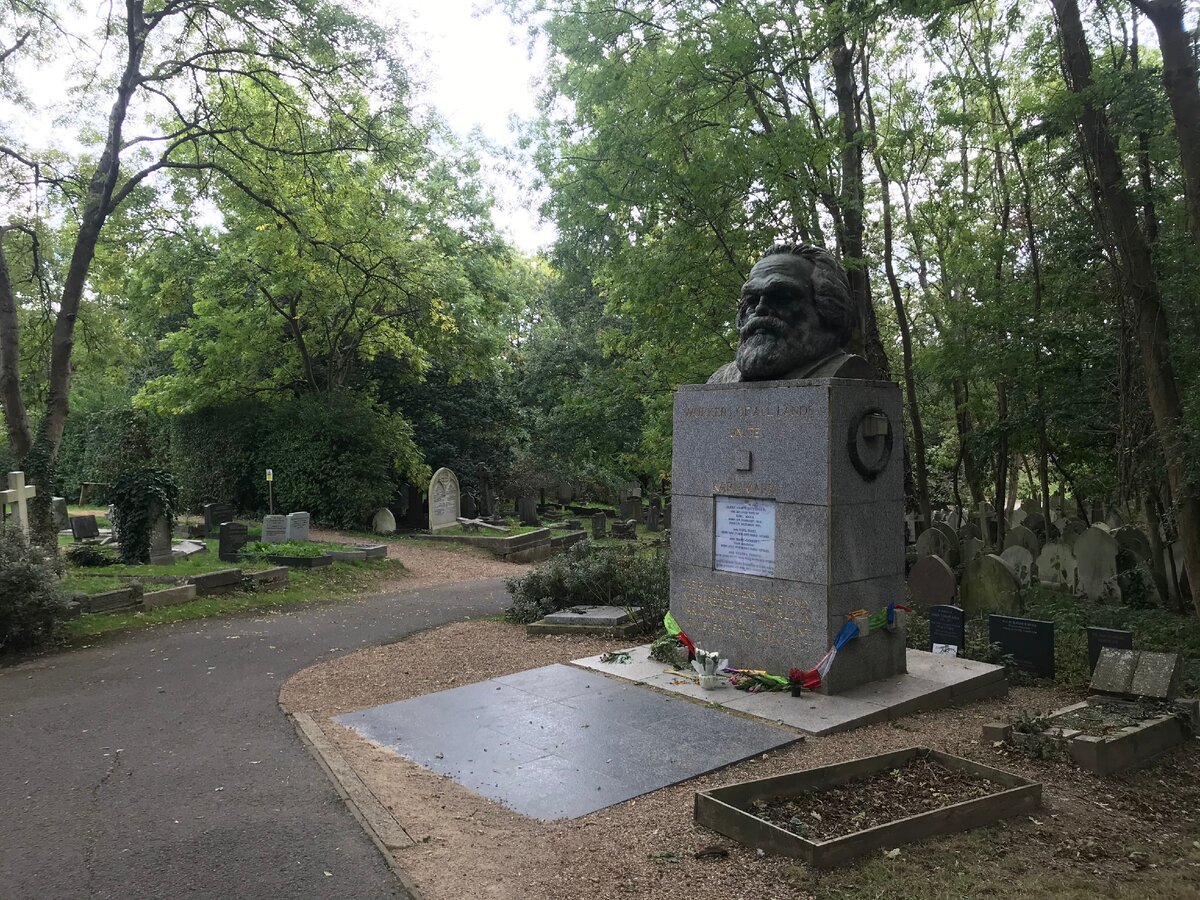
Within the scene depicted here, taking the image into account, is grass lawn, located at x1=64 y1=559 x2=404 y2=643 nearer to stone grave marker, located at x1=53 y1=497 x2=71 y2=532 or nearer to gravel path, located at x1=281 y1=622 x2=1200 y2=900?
gravel path, located at x1=281 y1=622 x2=1200 y2=900

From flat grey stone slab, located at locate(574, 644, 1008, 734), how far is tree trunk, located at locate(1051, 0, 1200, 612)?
2910 mm

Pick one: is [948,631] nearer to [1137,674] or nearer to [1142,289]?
[1137,674]

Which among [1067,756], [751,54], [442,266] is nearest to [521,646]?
[1067,756]

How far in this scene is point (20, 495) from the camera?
12.2m

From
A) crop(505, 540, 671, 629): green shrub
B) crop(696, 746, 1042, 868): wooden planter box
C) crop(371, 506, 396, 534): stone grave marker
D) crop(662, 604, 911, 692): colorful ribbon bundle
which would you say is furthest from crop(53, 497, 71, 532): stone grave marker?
crop(696, 746, 1042, 868): wooden planter box

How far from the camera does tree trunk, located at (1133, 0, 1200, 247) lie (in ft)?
24.0

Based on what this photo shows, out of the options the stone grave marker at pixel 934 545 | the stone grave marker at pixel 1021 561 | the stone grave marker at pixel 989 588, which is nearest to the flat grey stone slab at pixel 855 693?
the stone grave marker at pixel 989 588

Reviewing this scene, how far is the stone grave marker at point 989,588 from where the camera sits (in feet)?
34.2

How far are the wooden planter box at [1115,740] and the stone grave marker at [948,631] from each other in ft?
7.18

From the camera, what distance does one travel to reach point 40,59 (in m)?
13.5

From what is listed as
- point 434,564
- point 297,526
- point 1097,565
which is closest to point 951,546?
point 1097,565

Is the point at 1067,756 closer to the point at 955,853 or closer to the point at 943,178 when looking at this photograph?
the point at 955,853

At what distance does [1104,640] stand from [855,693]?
2.43 meters

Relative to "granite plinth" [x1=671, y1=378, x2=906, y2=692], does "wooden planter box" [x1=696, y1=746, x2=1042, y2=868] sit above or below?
below
